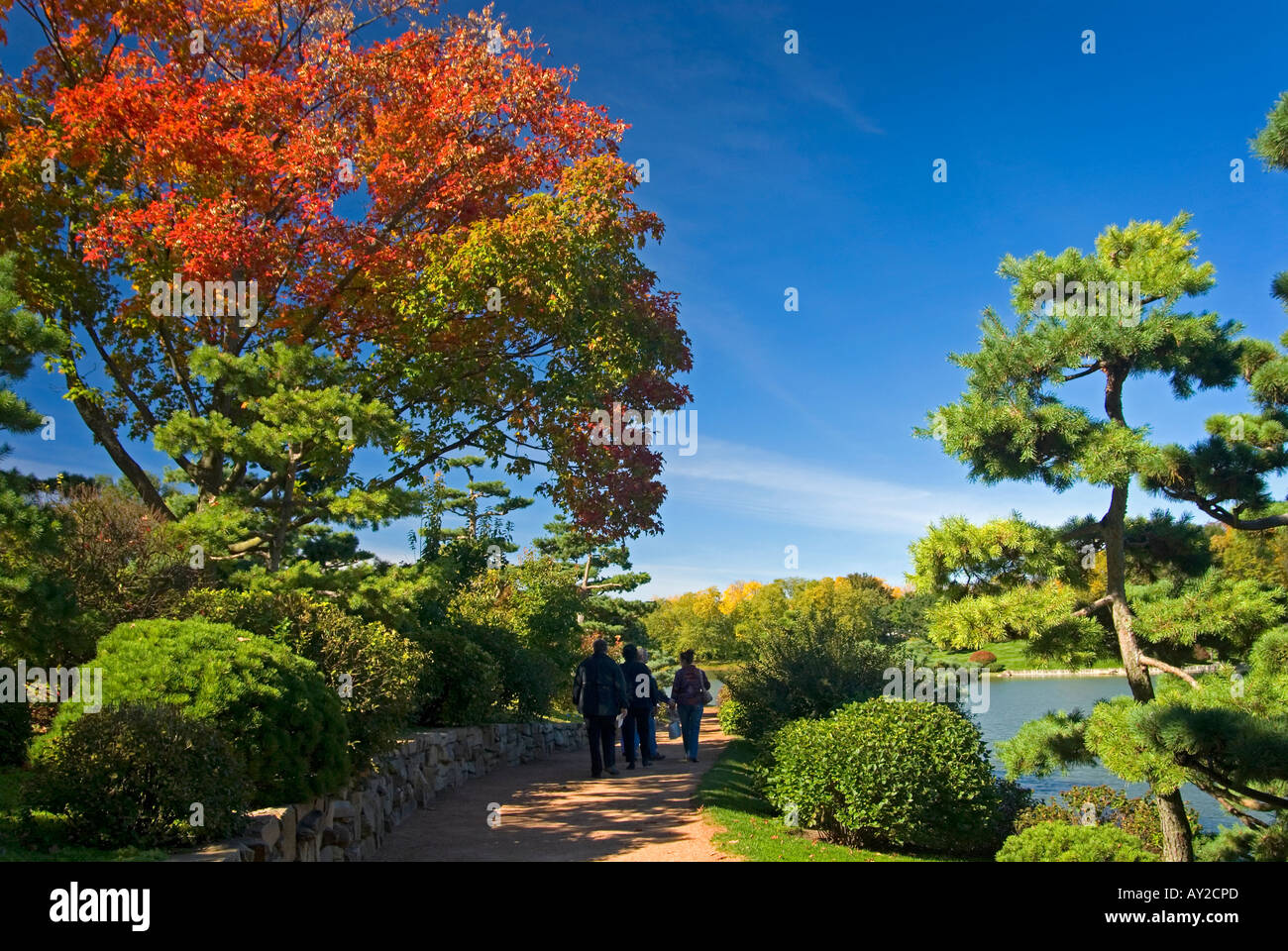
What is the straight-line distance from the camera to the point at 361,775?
8.05 meters

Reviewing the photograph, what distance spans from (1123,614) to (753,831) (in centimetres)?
462

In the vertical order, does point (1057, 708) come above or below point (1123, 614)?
below

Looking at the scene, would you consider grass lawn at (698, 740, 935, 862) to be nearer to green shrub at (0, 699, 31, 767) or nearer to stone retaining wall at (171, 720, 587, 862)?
stone retaining wall at (171, 720, 587, 862)

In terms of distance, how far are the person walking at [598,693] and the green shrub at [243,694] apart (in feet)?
14.9

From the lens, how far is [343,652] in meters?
8.62

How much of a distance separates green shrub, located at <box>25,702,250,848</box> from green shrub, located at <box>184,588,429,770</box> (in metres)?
2.82

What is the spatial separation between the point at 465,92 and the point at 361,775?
29.6 ft

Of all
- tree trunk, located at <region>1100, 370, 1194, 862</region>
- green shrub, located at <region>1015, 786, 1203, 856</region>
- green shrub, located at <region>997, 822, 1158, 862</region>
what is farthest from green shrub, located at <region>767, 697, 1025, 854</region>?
tree trunk, located at <region>1100, 370, 1194, 862</region>

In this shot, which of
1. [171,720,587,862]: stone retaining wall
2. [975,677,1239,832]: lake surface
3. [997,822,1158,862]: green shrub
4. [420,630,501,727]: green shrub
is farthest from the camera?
[975,677,1239,832]: lake surface

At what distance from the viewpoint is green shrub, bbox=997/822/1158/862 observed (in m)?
8.09

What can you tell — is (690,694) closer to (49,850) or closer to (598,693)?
(598,693)

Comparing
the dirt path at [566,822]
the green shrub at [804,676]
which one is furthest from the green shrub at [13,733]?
the green shrub at [804,676]

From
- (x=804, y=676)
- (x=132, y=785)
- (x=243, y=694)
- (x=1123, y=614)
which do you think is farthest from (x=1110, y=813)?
(x=132, y=785)
